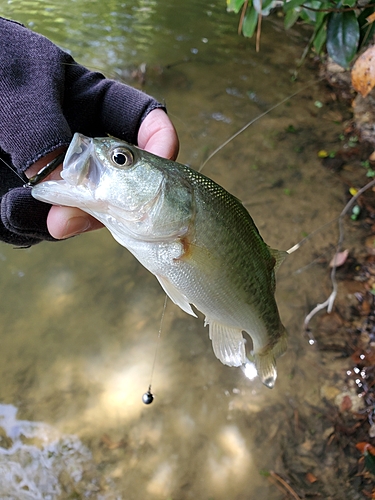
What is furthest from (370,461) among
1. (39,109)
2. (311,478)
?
(39,109)

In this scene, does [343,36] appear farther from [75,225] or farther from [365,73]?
[75,225]

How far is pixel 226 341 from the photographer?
1788 mm

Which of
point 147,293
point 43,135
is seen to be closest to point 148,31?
point 147,293

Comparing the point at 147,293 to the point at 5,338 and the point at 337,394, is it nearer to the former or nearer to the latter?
the point at 5,338

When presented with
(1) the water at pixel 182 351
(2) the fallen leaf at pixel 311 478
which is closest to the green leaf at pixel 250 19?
(1) the water at pixel 182 351

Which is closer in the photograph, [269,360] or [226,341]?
[226,341]

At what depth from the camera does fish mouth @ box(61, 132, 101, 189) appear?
4.33 ft

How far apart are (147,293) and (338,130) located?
344 centimetres

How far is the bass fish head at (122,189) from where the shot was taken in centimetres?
133

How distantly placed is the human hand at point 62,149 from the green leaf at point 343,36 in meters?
1.55

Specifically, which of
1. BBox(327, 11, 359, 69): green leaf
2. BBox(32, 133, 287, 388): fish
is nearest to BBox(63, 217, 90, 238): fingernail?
BBox(32, 133, 287, 388): fish

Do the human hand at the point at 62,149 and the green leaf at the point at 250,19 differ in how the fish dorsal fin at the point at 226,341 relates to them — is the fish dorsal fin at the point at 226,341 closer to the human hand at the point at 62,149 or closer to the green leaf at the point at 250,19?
the human hand at the point at 62,149

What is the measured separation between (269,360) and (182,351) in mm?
1716

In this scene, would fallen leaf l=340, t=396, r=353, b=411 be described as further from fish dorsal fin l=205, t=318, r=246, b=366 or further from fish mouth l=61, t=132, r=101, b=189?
fish mouth l=61, t=132, r=101, b=189
